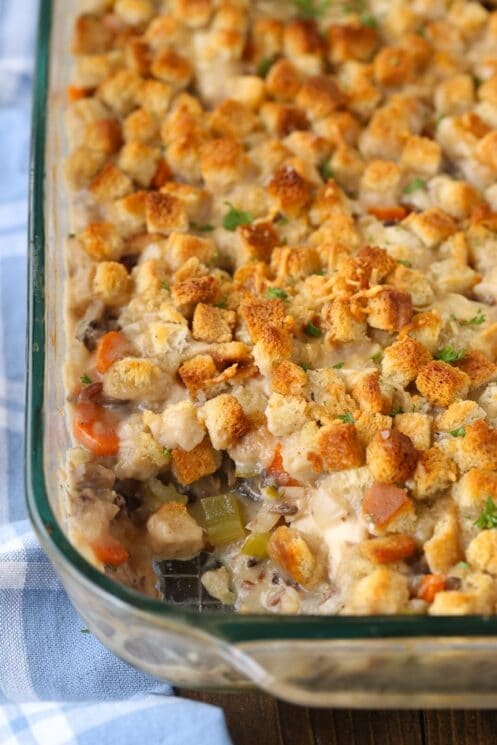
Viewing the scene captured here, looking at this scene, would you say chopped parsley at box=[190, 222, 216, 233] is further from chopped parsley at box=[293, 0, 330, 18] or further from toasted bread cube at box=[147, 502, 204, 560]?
chopped parsley at box=[293, 0, 330, 18]

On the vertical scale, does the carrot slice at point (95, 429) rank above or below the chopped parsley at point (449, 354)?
below

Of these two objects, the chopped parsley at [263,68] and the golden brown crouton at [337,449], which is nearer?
the golden brown crouton at [337,449]

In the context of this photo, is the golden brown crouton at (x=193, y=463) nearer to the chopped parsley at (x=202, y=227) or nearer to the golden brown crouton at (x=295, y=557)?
the golden brown crouton at (x=295, y=557)

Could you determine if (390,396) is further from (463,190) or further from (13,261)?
(13,261)

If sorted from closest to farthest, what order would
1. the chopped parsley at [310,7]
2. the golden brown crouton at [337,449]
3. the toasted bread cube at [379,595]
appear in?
the toasted bread cube at [379,595], the golden brown crouton at [337,449], the chopped parsley at [310,7]

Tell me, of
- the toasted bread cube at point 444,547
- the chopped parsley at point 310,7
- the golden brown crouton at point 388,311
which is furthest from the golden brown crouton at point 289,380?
the chopped parsley at point 310,7
